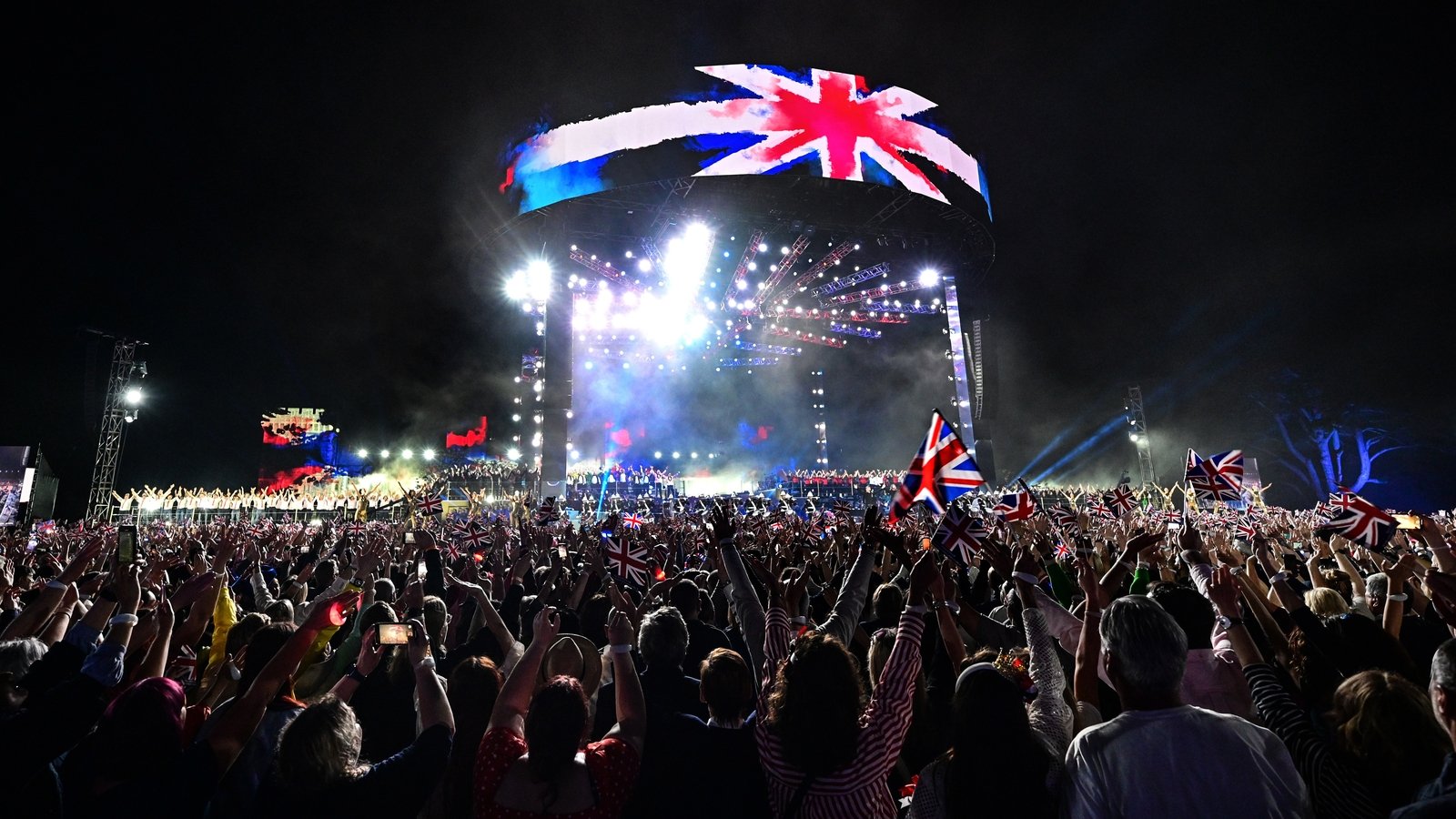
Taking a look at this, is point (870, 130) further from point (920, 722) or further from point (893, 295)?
point (920, 722)

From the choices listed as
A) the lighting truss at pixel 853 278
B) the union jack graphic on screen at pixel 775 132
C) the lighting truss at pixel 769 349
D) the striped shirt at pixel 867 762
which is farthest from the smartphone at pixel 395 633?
the lighting truss at pixel 769 349

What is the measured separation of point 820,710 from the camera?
201 centimetres

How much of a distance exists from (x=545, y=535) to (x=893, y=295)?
30.7m

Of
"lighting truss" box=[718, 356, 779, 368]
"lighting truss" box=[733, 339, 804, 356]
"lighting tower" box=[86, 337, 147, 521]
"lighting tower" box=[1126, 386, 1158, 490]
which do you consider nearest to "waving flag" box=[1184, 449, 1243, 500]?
"lighting tower" box=[1126, 386, 1158, 490]

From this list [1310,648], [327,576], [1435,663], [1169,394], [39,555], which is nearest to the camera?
[1435,663]

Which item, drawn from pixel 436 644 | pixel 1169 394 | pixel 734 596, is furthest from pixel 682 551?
pixel 1169 394

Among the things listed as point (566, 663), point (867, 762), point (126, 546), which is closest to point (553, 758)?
point (867, 762)

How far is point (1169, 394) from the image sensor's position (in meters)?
30.9

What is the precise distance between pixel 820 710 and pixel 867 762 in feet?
0.82

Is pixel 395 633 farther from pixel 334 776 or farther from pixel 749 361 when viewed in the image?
pixel 749 361

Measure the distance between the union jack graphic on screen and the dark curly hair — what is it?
24.7 meters

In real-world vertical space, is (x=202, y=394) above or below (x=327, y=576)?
above

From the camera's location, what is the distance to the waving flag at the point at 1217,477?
8.38 meters

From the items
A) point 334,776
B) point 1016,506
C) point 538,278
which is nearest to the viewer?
point 334,776
